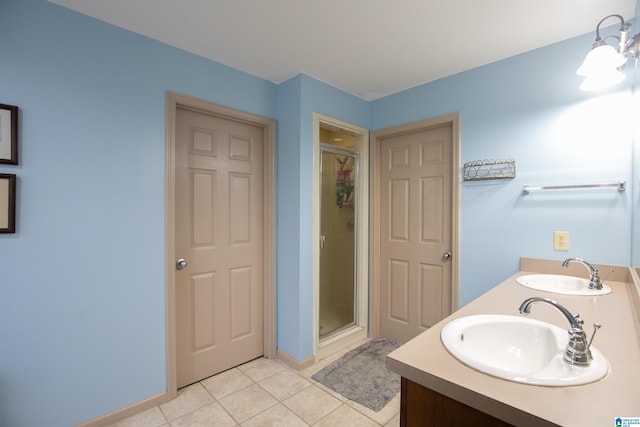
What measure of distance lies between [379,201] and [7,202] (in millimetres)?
2538

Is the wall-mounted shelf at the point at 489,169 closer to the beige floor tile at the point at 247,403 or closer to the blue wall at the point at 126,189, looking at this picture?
the blue wall at the point at 126,189

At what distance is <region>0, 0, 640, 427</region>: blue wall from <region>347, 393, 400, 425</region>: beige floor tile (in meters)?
0.62

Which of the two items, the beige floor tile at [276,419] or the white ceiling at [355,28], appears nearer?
the white ceiling at [355,28]

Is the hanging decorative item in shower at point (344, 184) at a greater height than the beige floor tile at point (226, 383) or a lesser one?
greater

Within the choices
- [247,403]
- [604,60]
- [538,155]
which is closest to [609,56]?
[604,60]

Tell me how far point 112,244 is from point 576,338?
2.11m

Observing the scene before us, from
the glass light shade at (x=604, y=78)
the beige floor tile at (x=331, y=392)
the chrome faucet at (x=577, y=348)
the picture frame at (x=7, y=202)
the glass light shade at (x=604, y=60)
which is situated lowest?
the beige floor tile at (x=331, y=392)

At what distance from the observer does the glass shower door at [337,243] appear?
2.74m

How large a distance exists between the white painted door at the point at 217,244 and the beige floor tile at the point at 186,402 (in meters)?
0.10

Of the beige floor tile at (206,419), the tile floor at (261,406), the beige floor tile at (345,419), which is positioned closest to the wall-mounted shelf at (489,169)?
the tile floor at (261,406)

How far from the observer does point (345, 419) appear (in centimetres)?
175

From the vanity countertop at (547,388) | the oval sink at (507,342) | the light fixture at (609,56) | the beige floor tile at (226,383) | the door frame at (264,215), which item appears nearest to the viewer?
the vanity countertop at (547,388)

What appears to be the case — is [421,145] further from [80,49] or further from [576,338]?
[80,49]

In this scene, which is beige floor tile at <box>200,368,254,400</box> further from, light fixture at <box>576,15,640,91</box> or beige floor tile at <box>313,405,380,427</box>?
light fixture at <box>576,15,640,91</box>
